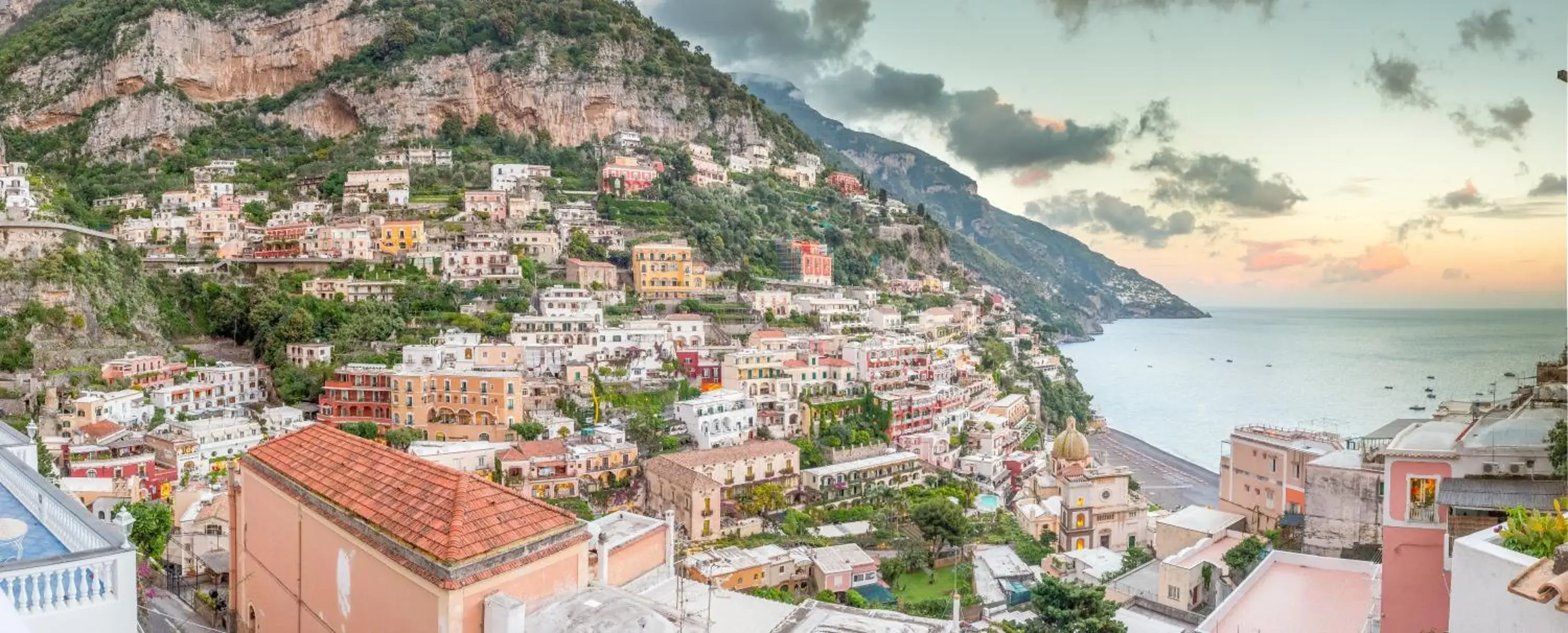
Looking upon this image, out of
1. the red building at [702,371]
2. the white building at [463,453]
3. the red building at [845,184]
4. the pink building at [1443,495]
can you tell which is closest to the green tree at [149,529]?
the white building at [463,453]

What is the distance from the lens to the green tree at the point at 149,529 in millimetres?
16781

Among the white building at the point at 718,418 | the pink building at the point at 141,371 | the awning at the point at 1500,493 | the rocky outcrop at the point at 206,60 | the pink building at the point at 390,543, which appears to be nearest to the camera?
the pink building at the point at 390,543

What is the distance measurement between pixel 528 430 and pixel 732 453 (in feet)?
20.6

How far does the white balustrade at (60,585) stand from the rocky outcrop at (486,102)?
57293 millimetres

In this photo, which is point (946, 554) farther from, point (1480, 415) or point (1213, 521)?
point (1480, 415)

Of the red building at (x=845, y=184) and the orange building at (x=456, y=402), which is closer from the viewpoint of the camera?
the orange building at (x=456, y=402)

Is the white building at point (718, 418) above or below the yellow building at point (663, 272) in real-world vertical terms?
below

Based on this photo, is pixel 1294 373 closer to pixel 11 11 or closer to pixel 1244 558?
pixel 1244 558

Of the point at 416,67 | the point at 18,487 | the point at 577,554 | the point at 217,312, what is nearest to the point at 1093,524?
the point at 577,554

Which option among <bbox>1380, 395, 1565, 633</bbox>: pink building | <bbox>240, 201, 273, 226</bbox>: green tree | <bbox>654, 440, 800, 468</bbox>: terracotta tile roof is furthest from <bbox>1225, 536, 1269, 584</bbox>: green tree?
<bbox>240, 201, 273, 226</bbox>: green tree

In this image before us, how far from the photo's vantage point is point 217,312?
35.1 m

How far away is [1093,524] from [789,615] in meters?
15.7

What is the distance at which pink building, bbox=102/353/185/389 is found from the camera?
2833 cm

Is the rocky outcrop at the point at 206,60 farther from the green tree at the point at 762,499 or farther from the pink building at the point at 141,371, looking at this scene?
the green tree at the point at 762,499
